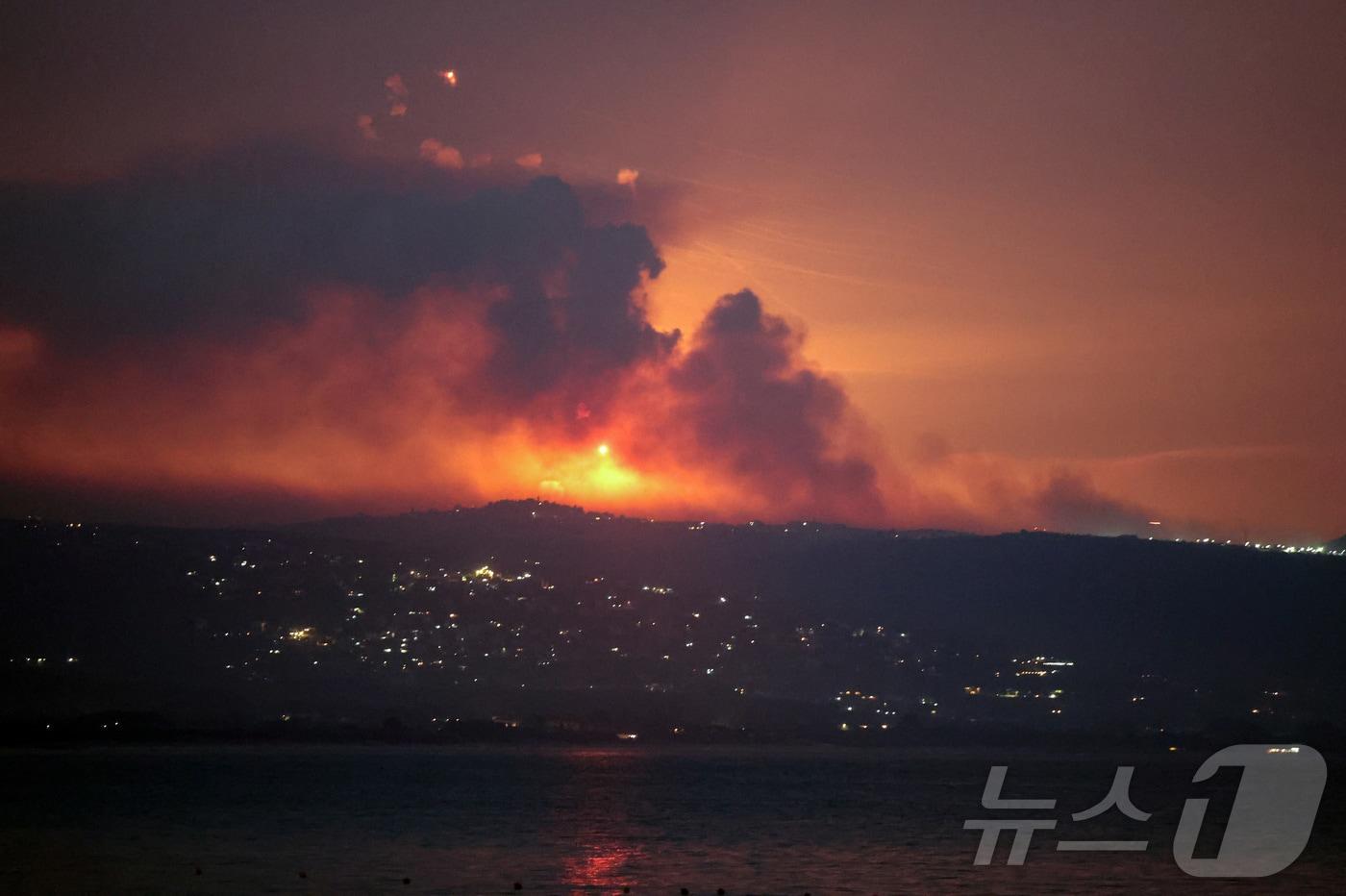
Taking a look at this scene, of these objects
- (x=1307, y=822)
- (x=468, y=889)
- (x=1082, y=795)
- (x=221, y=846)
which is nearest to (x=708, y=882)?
(x=468, y=889)

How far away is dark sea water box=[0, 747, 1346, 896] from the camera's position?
54.7 meters

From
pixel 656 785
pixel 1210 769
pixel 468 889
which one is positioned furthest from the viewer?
pixel 1210 769

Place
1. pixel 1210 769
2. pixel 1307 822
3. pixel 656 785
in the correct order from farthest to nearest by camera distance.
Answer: pixel 1210 769 < pixel 656 785 < pixel 1307 822

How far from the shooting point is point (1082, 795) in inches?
4451

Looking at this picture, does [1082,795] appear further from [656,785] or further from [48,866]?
[48,866]

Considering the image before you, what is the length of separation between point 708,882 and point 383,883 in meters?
12.1

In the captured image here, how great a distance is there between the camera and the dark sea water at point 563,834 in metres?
54.7
